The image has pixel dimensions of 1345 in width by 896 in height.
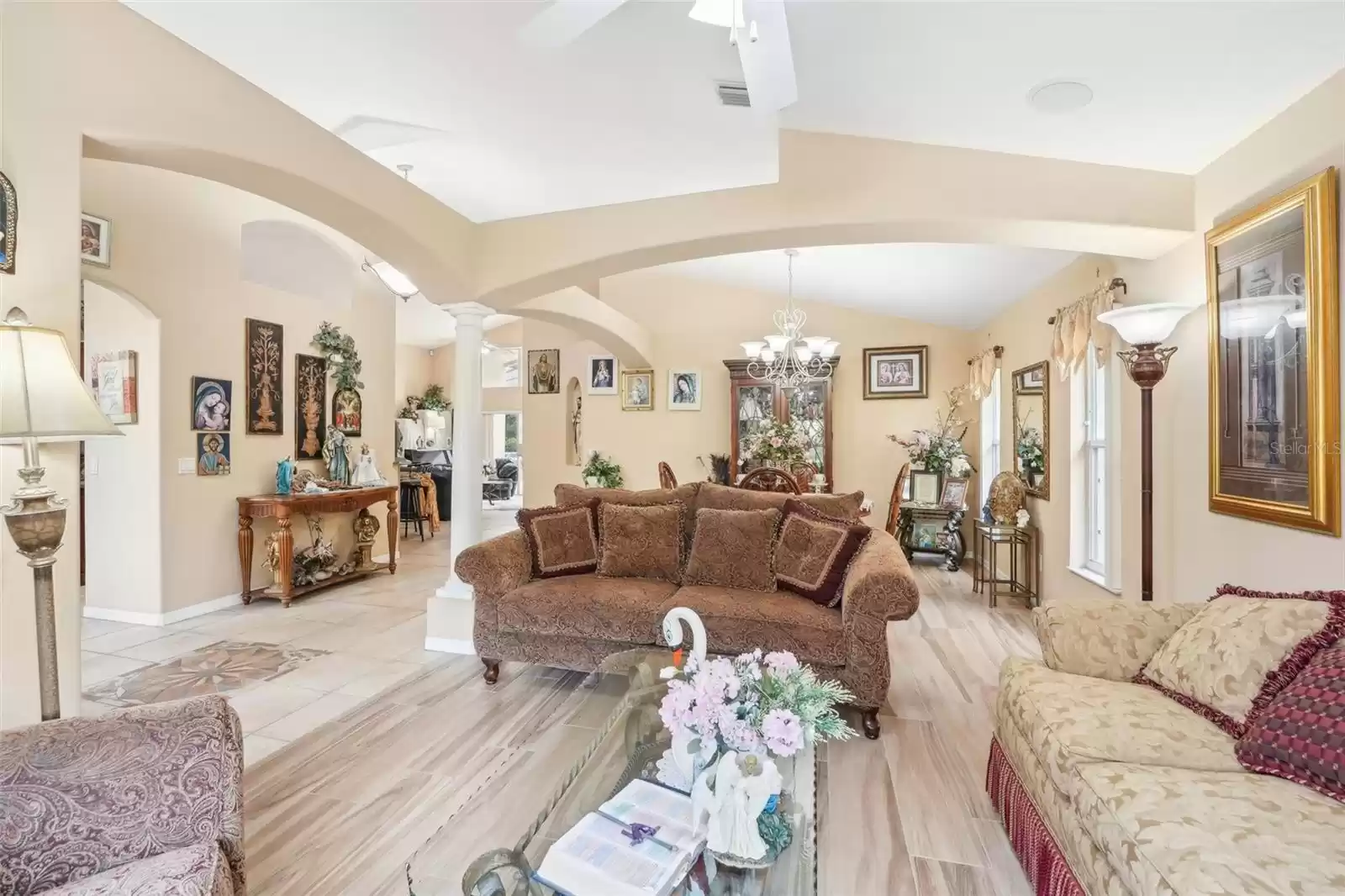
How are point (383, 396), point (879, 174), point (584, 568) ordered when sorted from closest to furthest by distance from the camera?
point (879, 174)
point (584, 568)
point (383, 396)

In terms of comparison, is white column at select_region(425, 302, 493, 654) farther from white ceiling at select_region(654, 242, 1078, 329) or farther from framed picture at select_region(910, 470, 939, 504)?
framed picture at select_region(910, 470, 939, 504)

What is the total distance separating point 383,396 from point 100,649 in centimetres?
303

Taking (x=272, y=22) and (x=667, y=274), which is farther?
(x=667, y=274)

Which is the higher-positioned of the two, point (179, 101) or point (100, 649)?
point (179, 101)

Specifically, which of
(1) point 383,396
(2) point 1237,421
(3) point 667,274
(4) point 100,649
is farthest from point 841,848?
(3) point 667,274

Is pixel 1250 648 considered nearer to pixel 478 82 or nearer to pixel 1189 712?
pixel 1189 712

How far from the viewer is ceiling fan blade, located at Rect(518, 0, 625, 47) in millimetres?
1450

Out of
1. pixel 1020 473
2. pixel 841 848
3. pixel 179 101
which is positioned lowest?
pixel 841 848

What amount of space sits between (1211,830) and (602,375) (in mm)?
6782

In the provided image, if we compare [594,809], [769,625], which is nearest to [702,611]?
[769,625]

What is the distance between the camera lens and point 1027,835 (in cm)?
180

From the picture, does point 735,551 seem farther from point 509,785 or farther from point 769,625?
point 509,785

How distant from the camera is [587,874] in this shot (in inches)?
48.8

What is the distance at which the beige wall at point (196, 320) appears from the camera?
4.02m
